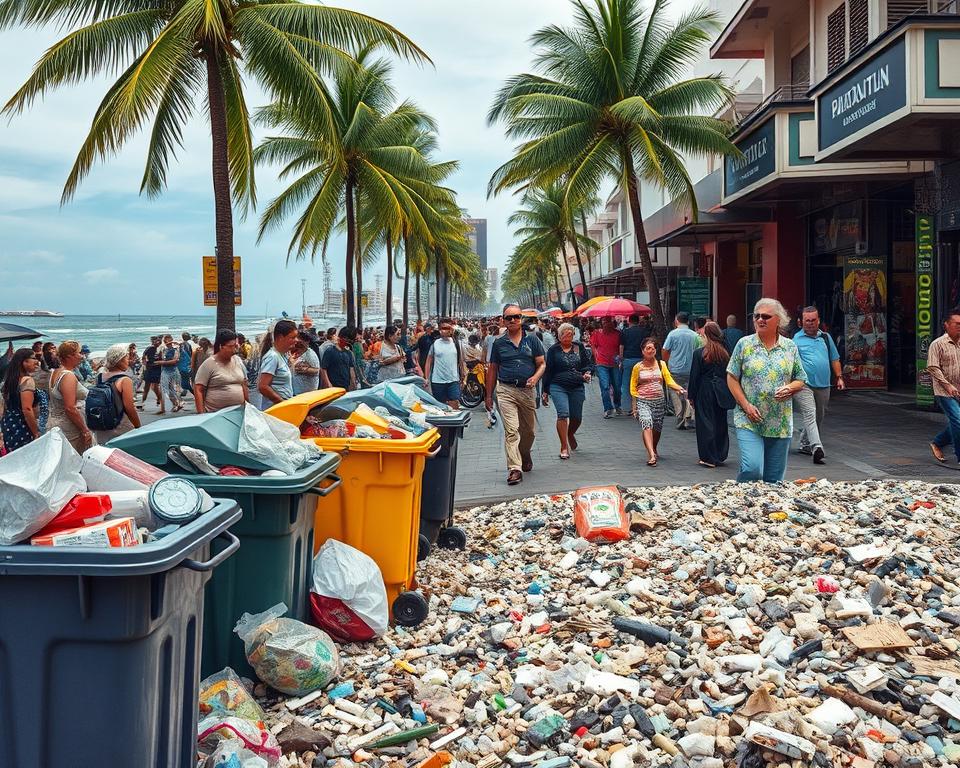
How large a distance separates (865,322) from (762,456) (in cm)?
1220

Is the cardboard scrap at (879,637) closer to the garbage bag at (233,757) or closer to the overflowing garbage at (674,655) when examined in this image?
the overflowing garbage at (674,655)

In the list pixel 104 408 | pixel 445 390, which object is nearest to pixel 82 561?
pixel 104 408

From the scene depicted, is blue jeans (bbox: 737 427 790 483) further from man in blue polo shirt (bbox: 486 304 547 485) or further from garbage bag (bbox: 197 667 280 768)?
garbage bag (bbox: 197 667 280 768)

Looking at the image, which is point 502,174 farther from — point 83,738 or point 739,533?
point 83,738

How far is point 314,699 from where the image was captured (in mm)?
4129

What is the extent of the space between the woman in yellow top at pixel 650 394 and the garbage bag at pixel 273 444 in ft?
22.3

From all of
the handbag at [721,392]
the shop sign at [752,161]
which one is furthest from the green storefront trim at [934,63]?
the shop sign at [752,161]

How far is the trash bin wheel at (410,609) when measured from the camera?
5184 millimetres

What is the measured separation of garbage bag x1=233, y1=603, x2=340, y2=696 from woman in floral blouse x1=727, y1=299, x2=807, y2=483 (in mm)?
4306

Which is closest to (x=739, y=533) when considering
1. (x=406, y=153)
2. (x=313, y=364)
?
(x=313, y=364)

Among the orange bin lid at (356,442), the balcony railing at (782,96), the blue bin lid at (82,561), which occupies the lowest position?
the blue bin lid at (82,561)

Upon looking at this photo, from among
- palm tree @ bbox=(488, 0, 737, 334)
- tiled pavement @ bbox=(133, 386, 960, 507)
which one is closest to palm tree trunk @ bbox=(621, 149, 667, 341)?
palm tree @ bbox=(488, 0, 737, 334)

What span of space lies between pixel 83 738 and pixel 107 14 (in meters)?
14.7

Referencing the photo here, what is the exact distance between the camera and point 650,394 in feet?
37.2
